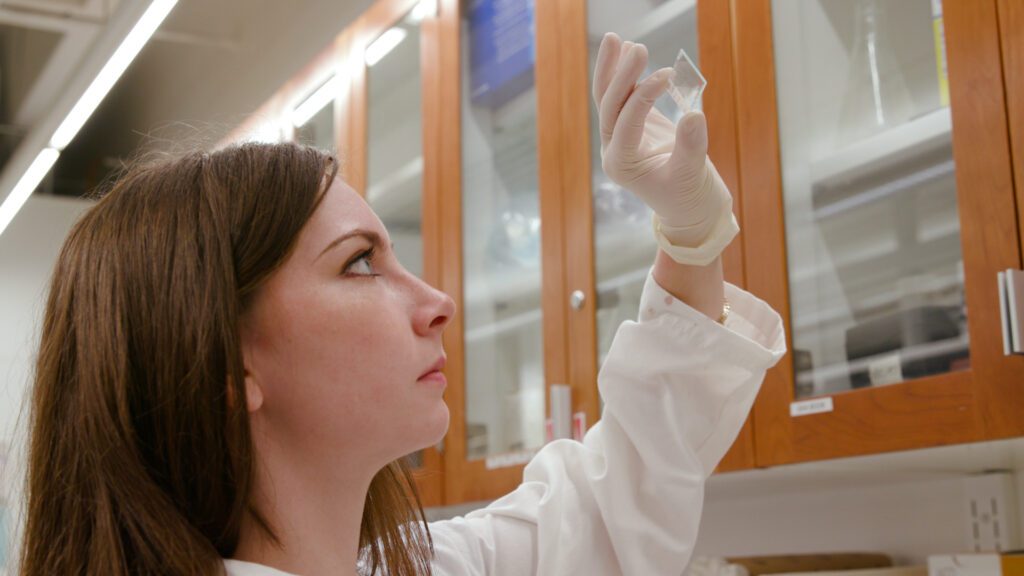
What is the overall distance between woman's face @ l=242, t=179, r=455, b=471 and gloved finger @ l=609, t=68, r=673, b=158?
25 centimetres

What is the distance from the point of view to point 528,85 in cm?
236

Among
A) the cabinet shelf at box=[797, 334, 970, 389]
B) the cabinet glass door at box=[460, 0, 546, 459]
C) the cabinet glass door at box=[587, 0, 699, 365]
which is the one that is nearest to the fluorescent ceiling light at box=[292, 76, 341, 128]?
the cabinet glass door at box=[460, 0, 546, 459]

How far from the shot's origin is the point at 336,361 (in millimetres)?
1022

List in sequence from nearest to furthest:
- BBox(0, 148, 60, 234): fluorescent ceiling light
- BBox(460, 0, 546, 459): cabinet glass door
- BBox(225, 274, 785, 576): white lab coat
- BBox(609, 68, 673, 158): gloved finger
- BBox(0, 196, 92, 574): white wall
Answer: BBox(609, 68, 673, 158): gloved finger → BBox(225, 274, 785, 576): white lab coat → BBox(460, 0, 546, 459): cabinet glass door → BBox(0, 148, 60, 234): fluorescent ceiling light → BBox(0, 196, 92, 574): white wall

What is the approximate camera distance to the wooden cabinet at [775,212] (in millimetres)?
1396

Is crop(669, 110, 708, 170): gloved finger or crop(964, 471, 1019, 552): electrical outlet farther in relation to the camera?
crop(964, 471, 1019, 552): electrical outlet

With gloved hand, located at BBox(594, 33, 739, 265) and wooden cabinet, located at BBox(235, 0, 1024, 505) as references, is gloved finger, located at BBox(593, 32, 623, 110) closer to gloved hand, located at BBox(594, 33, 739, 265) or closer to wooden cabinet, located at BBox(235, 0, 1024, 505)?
gloved hand, located at BBox(594, 33, 739, 265)

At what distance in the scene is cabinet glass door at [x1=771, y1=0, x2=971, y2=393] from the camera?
1481mm

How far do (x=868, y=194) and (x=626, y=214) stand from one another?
20.1 inches

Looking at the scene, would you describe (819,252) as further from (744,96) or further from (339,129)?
(339,129)

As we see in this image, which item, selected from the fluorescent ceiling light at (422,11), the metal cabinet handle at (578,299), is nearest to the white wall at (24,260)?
the fluorescent ceiling light at (422,11)

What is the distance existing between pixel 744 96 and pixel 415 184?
1.11 m

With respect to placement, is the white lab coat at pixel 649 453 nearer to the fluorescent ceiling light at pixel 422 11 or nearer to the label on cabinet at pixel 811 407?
the label on cabinet at pixel 811 407

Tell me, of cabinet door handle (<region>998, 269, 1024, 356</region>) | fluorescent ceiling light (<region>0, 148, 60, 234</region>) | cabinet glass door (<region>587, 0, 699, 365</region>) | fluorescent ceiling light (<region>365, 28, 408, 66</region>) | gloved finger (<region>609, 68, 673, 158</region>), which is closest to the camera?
gloved finger (<region>609, 68, 673, 158</region>)
